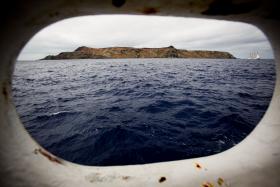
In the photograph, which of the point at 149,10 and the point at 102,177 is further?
the point at 102,177

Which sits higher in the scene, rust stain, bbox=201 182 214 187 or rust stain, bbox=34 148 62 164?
rust stain, bbox=34 148 62 164

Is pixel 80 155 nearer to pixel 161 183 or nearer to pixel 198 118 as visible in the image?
pixel 161 183

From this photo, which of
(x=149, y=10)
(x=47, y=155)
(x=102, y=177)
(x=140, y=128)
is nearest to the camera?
(x=149, y=10)

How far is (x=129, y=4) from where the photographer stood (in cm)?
125

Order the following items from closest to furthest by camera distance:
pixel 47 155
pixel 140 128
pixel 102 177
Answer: pixel 47 155
pixel 102 177
pixel 140 128

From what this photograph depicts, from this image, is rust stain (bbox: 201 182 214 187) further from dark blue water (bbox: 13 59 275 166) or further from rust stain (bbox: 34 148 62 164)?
dark blue water (bbox: 13 59 275 166)

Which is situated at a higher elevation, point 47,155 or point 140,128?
point 47,155

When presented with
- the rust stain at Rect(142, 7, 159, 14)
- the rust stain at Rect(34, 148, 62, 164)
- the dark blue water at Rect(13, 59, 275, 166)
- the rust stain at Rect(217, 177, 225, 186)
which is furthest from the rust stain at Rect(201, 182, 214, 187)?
the dark blue water at Rect(13, 59, 275, 166)

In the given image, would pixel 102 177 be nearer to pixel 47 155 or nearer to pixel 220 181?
pixel 47 155

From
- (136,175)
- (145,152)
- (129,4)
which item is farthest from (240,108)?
(129,4)

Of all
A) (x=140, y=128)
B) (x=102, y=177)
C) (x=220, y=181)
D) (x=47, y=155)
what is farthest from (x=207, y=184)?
(x=140, y=128)

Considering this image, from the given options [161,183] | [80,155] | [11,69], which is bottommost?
[80,155]

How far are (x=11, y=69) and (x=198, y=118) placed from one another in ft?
28.2

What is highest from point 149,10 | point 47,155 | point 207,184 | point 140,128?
point 149,10
